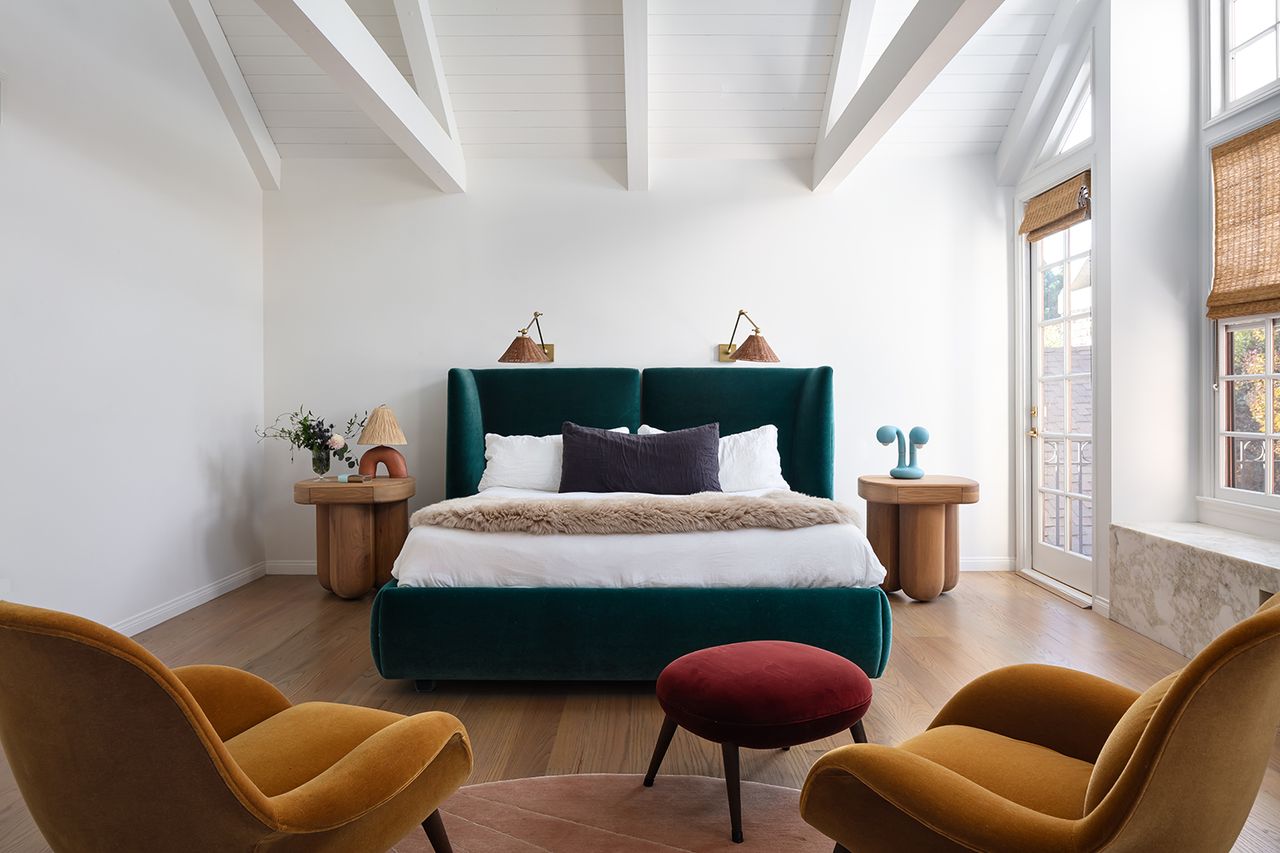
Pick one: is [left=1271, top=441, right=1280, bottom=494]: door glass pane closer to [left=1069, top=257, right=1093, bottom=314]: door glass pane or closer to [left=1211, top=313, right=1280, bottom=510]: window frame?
[left=1211, top=313, right=1280, bottom=510]: window frame

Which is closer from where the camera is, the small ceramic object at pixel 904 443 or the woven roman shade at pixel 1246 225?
the woven roman shade at pixel 1246 225

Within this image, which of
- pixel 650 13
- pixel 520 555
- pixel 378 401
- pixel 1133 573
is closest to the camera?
pixel 520 555

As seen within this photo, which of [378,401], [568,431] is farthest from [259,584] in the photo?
[568,431]

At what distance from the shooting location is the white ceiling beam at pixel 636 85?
3.39m

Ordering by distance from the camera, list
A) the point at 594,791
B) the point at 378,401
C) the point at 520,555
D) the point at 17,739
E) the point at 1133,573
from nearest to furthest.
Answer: the point at 17,739 → the point at 594,791 → the point at 520,555 → the point at 1133,573 → the point at 378,401

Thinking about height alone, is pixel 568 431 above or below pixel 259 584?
above

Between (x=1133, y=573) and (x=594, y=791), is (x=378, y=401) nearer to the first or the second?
(x=594, y=791)

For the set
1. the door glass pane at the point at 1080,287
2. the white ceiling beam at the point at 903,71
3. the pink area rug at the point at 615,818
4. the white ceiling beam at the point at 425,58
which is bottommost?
the pink area rug at the point at 615,818

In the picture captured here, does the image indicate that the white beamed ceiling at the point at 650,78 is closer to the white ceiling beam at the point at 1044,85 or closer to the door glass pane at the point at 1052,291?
the white ceiling beam at the point at 1044,85

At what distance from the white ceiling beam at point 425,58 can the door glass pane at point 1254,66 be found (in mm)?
3793

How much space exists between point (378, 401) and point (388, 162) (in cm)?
147

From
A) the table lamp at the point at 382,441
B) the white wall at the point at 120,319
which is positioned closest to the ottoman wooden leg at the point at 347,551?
the table lamp at the point at 382,441

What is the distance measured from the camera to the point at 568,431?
3.97 metres

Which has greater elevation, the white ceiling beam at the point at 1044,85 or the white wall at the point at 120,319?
the white ceiling beam at the point at 1044,85
